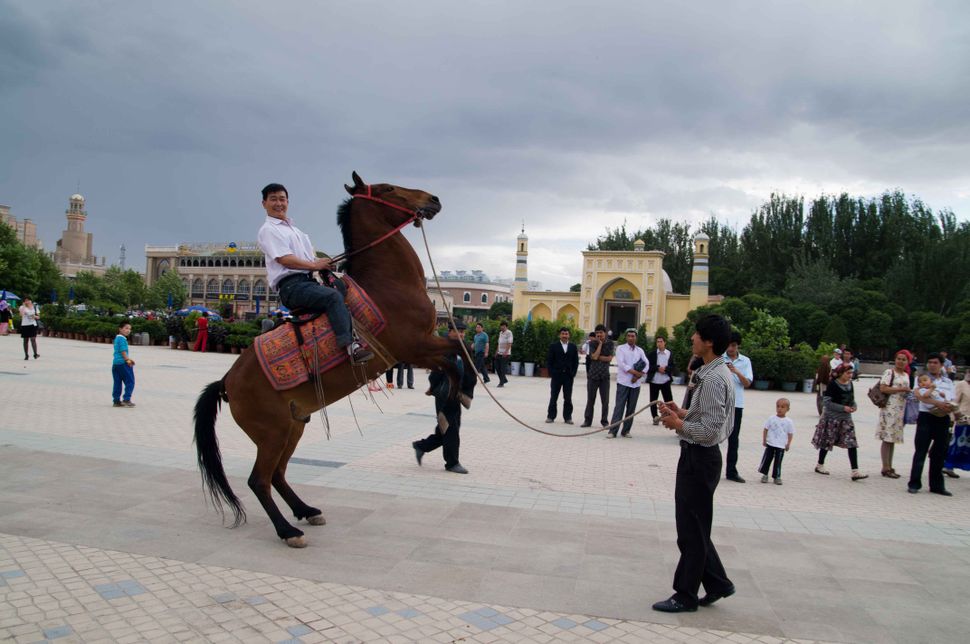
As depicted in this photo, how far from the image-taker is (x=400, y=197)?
5.79 m

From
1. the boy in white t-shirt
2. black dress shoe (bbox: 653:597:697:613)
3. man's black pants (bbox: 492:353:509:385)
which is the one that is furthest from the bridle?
man's black pants (bbox: 492:353:509:385)

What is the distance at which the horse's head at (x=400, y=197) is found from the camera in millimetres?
5750

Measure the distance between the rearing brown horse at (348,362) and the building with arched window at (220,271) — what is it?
91.5m

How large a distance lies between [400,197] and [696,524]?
3598 mm

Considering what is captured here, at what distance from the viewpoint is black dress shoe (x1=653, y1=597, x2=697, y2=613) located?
13.8 feet

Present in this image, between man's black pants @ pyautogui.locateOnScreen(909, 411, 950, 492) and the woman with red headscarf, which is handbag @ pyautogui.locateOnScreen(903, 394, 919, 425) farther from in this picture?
man's black pants @ pyautogui.locateOnScreen(909, 411, 950, 492)

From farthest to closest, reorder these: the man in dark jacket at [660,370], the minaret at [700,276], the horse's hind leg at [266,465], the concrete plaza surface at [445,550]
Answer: the minaret at [700,276] < the man in dark jacket at [660,370] < the horse's hind leg at [266,465] < the concrete plaza surface at [445,550]

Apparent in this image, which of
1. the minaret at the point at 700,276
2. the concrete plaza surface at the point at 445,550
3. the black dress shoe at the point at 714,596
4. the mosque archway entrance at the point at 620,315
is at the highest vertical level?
the minaret at the point at 700,276

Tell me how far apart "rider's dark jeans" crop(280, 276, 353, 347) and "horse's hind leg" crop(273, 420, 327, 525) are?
1.06 meters

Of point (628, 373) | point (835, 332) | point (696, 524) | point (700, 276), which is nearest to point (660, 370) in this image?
point (628, 373)

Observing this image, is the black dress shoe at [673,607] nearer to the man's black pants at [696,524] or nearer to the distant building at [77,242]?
the man's black pants at [696,524]

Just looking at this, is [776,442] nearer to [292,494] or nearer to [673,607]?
[673,607]

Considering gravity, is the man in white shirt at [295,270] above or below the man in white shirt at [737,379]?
above

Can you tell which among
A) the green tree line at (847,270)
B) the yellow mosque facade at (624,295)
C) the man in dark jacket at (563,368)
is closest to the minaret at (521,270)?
the yellow mosque facade at (624,295)
